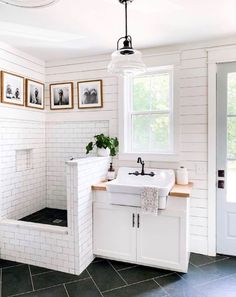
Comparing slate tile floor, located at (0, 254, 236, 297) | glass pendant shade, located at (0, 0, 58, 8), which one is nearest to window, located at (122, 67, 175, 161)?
slate tile floor, located at (0, 254, 236, 297)

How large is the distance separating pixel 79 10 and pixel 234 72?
1864mm

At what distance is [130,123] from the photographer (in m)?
3.26

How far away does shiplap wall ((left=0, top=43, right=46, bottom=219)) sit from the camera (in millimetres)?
2879

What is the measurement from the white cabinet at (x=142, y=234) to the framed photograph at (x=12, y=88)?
1644 millimetres

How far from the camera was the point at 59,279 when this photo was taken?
2371mm

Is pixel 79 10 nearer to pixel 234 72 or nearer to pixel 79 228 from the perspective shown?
pixel 234 72

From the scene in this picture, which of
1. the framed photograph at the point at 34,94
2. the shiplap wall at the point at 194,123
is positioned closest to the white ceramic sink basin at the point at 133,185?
the shiplap wall at the point at 194,123

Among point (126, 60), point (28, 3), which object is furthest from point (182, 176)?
point (28, 3)

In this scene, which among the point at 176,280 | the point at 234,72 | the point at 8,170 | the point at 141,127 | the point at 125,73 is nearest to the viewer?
the point at 125,73

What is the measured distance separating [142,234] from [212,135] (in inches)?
55.8

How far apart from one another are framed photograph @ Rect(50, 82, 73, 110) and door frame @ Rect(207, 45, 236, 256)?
6.29 ft

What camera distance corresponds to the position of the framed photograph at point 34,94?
10.7 feet

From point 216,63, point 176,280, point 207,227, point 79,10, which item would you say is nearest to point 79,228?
point 176,280

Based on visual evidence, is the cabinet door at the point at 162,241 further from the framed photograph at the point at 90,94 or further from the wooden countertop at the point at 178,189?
the framed photograph at the point at 90,94
